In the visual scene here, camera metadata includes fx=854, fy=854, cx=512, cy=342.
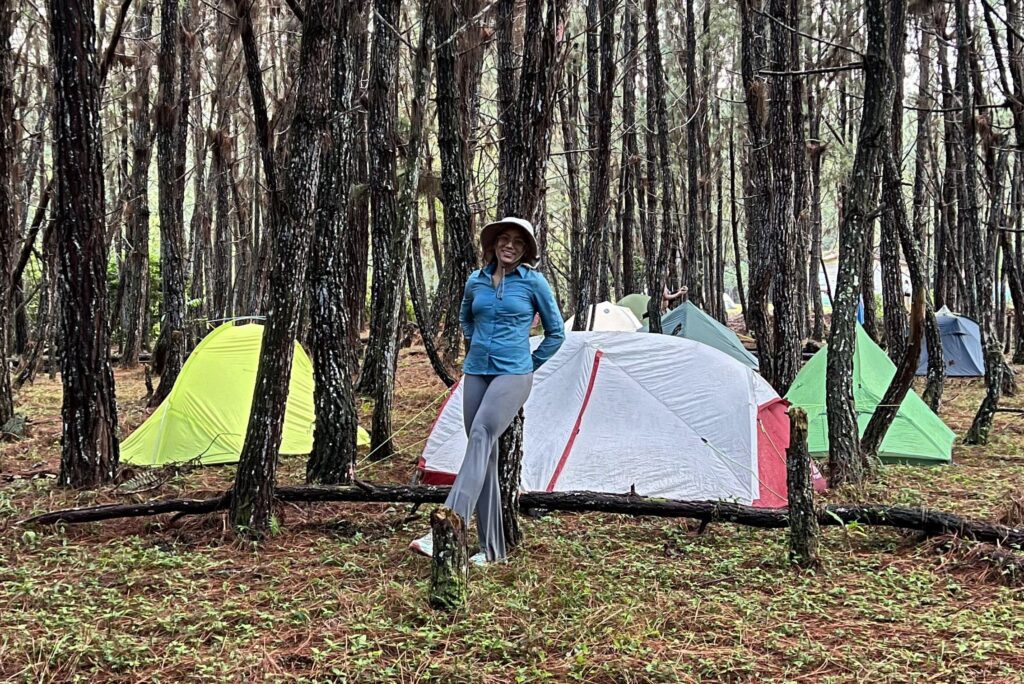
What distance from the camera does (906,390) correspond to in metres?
7.14

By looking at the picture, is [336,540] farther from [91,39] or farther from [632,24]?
[632,24]

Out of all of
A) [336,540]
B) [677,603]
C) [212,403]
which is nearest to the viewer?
[677,603]

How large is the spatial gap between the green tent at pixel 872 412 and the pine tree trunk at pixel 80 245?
5819mm

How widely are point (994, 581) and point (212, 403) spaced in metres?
6.27

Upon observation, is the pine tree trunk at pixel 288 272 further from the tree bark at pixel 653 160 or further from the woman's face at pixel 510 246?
the tree bark at pixel 653 160

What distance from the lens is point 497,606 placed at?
3.93 meters

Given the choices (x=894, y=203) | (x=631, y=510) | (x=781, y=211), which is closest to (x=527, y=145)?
(x=631, y=510)

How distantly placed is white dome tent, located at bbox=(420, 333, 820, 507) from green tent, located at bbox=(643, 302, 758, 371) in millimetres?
7926

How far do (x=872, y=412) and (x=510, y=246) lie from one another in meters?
5.45

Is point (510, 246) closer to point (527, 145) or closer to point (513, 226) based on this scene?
point (513, 226)

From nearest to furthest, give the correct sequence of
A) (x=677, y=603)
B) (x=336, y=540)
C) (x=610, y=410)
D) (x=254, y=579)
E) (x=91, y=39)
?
(x=677, y=603) < (x=254, y=579) < (x=336, y=540) < (x=91, y=39) < (x=610, y=410)

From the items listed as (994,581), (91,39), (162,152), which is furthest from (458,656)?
(162,152)

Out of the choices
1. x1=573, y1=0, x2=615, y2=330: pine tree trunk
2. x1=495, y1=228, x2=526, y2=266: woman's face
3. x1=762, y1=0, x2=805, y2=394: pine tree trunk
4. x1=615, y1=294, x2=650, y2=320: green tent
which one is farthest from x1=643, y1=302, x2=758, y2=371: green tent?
x1=495, y1=228, x2=526, y2=266: woman's face

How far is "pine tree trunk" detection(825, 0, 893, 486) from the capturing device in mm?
6848
